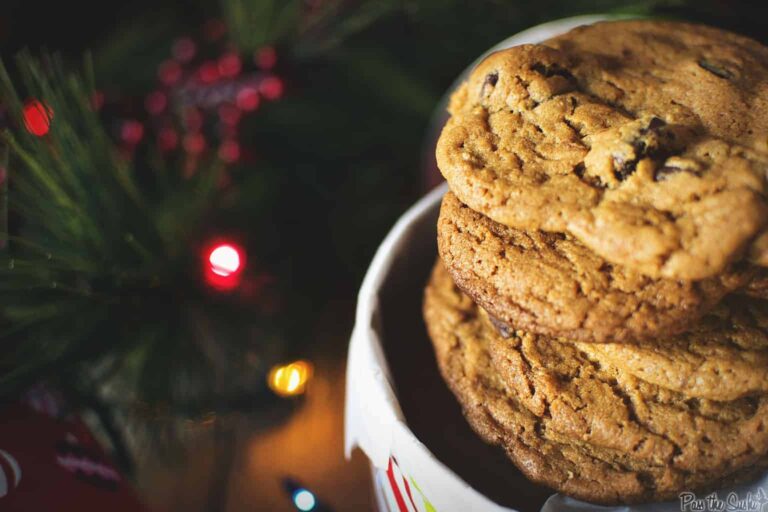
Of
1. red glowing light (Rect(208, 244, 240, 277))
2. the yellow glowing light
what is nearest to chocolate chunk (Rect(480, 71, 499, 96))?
red glowing light (Rect(208, 244, 240, 277))

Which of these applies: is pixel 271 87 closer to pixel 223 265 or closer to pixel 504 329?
pixel 223 265

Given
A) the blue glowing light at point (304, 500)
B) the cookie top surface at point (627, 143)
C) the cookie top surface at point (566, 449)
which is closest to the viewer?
the cookie top surface at point (627, 143)

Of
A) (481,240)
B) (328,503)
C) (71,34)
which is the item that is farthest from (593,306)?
(71,34)

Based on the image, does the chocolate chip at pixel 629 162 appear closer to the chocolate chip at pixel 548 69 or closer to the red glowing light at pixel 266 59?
the chocolate chip at pixel 548 69

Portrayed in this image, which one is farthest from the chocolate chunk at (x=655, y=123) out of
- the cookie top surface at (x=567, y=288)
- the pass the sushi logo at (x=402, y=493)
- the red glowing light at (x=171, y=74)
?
the red glowing light at (x=171, y=74)

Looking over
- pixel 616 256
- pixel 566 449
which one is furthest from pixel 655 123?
pixel 566 449

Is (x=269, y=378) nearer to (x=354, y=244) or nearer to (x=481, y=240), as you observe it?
(x=354, y=244)
